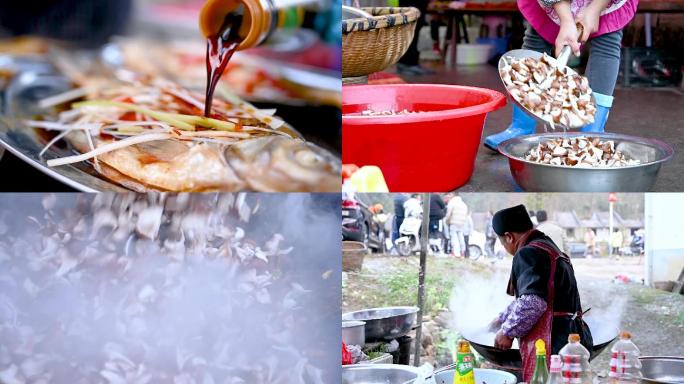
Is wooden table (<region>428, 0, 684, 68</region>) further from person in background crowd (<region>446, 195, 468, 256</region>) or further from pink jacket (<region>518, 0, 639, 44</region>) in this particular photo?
person in background crowd (<region>446, 195, 468, 256</region>)

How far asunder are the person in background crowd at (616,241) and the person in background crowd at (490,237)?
0.78 feet

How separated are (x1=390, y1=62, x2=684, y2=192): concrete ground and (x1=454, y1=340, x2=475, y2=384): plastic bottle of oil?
1.41 feet

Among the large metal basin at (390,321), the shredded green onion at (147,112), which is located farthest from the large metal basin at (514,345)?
the shredded green onion at (147,112)

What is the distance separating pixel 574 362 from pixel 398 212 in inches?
18.1

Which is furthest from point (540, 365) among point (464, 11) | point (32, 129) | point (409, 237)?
point (464, 11)

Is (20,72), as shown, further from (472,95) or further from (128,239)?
(472,95)

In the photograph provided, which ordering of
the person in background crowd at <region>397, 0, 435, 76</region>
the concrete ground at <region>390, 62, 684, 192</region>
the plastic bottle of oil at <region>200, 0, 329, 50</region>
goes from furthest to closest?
the person in background crowd at <region>397, 0, 435, 76</region>
the concrete ground at <region>390, 62, 684, 192</region>
the plastic bottle of oil at <region>200, 0, 329, 50</region>

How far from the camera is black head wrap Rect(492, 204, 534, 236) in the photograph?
70.4 inches

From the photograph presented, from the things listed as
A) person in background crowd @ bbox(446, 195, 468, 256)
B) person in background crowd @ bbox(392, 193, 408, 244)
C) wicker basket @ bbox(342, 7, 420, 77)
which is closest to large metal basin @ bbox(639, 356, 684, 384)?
person in background crowd @ bbox(446, 195, 468, 256)

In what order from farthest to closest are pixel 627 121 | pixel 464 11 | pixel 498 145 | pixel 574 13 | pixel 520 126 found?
pixel 464 11 → pixel 627 121 → pixel 520 126 → pixel 574 13 → pixel 498 145

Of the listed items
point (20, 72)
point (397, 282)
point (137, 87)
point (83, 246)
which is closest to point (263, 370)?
point (397, 282)

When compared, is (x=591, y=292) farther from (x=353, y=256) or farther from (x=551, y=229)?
(x=353, y=256)

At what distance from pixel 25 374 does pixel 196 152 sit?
23.8 inches

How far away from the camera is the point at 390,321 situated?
5.91ft
